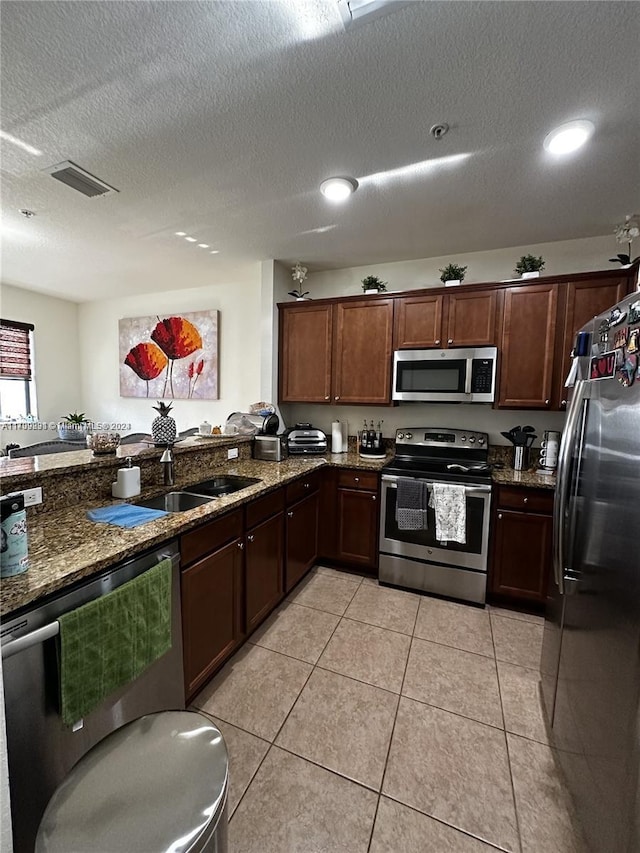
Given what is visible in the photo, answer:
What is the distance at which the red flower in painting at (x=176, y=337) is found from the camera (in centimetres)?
431

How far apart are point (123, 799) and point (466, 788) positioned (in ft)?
4.22

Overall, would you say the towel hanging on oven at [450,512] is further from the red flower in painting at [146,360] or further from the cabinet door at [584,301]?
the red flower in painting at [146,360]

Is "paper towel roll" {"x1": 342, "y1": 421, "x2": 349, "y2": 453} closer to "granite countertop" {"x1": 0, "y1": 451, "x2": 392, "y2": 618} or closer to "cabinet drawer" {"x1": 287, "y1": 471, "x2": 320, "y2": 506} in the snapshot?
"cabinet drawer" {"x1": 287, "y1": 471, "x2": 320, "y2": 506}

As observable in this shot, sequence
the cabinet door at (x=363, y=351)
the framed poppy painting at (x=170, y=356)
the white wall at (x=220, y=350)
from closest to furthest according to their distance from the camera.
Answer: the cabinet door at (x=363, y=351) < the white wall at (x=220, y=350) < the framed poppy painting at (x=170, y=356)

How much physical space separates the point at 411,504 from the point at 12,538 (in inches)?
88.4

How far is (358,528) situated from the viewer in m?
2.91

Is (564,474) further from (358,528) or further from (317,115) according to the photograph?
(317,115)

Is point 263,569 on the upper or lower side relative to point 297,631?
upper

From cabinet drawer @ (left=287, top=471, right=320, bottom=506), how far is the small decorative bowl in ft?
3.64

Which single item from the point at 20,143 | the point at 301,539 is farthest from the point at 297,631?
the point at 20,143

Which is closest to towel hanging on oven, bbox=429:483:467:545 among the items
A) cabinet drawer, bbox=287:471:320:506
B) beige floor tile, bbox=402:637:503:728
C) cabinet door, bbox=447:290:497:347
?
beige floor tile, bbox=402:637:503:728

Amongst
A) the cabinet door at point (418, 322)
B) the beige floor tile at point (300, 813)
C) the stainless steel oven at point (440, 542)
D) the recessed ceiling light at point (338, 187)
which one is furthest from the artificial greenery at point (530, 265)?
the beige floor tile at point (300, 813)

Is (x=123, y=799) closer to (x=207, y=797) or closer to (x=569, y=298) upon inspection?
(x=207, y=797)

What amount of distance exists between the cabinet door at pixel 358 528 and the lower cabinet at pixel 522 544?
87 centimetres
